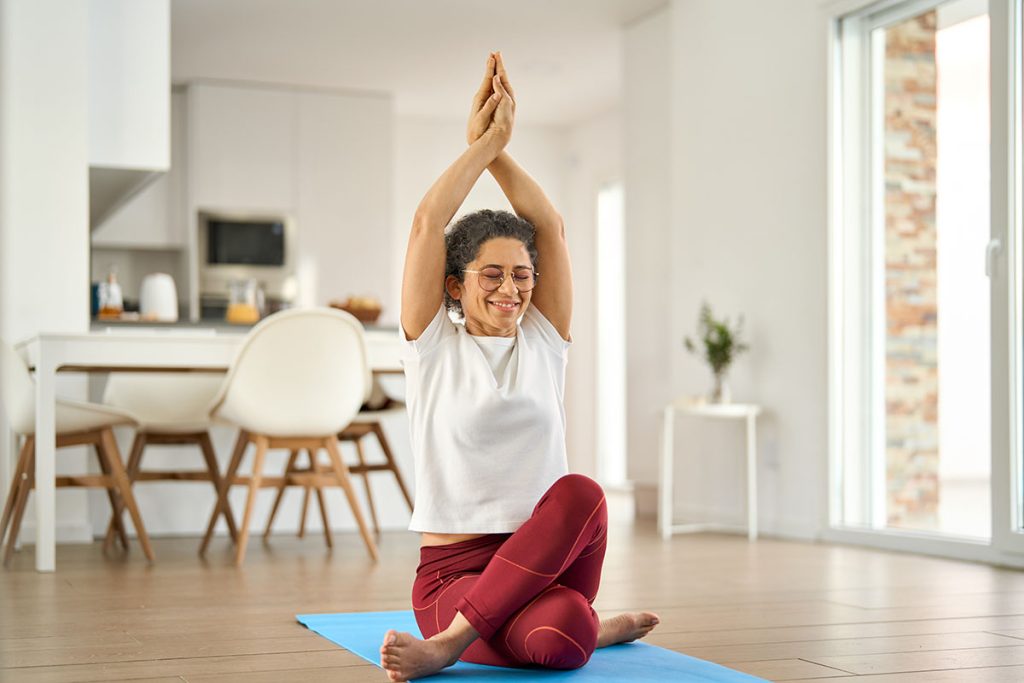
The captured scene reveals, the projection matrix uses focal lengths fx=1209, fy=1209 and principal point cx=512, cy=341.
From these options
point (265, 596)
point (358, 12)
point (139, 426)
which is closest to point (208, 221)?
point (358, 12)

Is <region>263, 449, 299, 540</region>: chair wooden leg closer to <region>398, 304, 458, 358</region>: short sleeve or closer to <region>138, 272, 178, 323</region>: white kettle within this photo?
<region>138, 272, 178, 323</region>: white kettle

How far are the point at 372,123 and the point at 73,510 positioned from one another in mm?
4284

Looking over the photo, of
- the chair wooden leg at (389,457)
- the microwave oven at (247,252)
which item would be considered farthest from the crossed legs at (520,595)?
the microwave oven at (247,252)

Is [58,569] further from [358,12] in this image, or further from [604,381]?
[604,381]

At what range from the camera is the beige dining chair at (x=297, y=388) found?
3973mm

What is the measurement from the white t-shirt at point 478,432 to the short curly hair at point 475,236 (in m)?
0.09

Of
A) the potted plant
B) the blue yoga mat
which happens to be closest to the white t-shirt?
the blue yoga mat

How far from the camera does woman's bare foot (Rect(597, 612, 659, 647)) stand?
7.44 ft

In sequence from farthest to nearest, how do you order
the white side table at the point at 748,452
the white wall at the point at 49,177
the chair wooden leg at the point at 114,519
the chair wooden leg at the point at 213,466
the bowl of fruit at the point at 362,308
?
the bowl of fruit at the point at 362,308
the white side table at the point at 748,452
the white wall at the point at 49,177
the chair wooden leg at the point at 213,466
the chair wooden leg at the point at 114,519

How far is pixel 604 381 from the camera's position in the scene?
28.9 ft

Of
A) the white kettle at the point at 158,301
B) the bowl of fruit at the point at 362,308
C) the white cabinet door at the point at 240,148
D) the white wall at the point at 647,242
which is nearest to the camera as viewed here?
the bowl of fruit at the point at 362,308

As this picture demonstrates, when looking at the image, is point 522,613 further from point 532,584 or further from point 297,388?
point 297,388

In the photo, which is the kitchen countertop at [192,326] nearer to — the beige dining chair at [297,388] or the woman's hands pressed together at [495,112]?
the beige dining chair at [297,388]

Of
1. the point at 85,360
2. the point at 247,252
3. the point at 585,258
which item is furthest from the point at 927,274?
the point at 247,252
